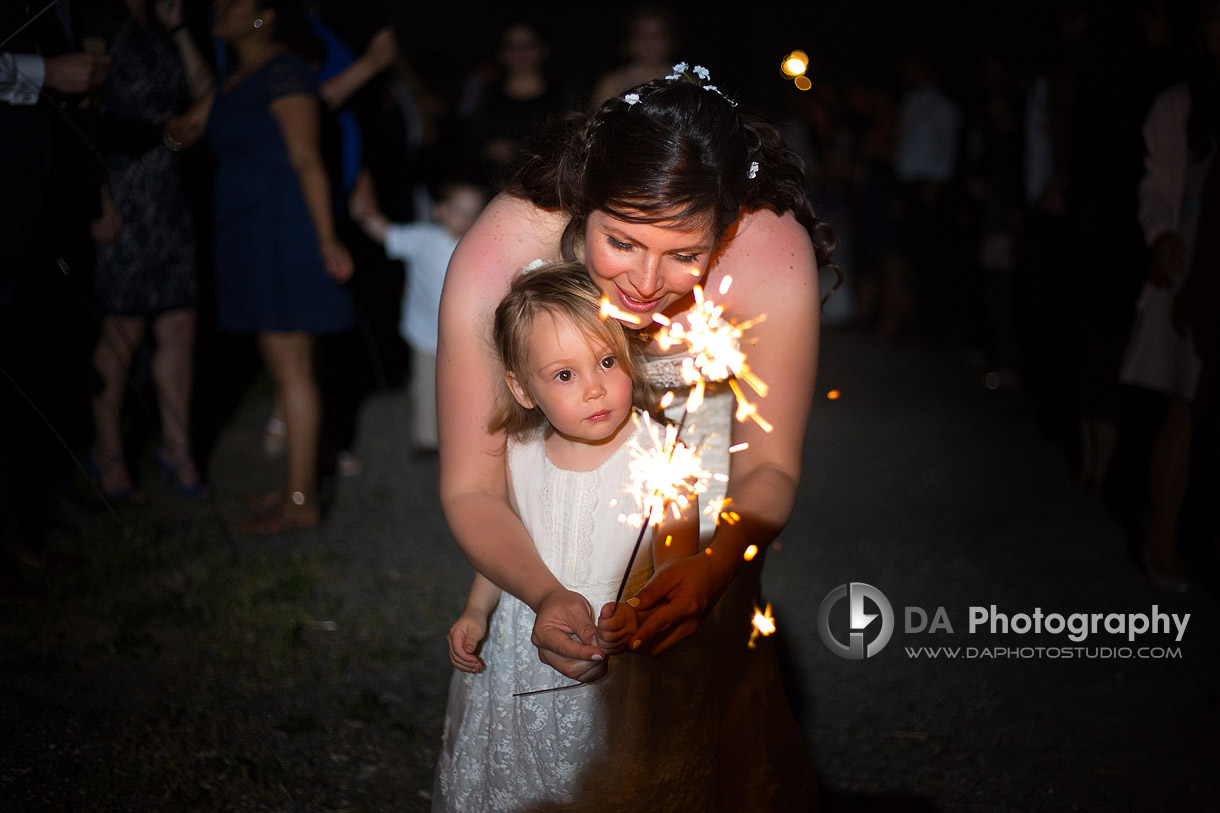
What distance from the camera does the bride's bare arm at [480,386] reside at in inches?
84.3

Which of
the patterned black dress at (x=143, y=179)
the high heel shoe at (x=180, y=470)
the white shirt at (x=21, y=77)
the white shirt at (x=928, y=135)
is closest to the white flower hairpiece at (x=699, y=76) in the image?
the white shirt at (x=21, y=77)

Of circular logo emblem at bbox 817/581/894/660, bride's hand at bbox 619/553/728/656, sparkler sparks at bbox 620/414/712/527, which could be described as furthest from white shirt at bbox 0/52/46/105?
circular logo emblem at bbox 817/581/894/660

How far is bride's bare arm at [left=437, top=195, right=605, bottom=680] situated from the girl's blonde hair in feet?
0.13

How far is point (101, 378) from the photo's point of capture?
4.71 meters

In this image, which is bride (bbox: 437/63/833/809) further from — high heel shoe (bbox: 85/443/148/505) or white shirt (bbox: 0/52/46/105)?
high heel shoe (bbox: 85/443/148/505)

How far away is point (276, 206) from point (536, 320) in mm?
2884

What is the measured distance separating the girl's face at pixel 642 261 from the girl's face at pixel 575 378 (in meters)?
0.13

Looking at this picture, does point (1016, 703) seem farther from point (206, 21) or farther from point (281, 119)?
point (206, 21)

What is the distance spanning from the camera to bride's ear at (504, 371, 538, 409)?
2189mm

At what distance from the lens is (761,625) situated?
2.41 metres

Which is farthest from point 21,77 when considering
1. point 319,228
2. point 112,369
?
point 112,369

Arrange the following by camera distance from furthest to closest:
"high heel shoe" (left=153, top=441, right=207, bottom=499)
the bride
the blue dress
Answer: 1. "high heel shoe" (left=153, top=441, right=207, bottom=499)
2. the blue dress
3. the bride

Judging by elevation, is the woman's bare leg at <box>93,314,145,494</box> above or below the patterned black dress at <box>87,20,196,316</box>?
below

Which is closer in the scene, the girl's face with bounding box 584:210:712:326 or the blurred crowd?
the girl's face with bounding box 584:210:712:326
